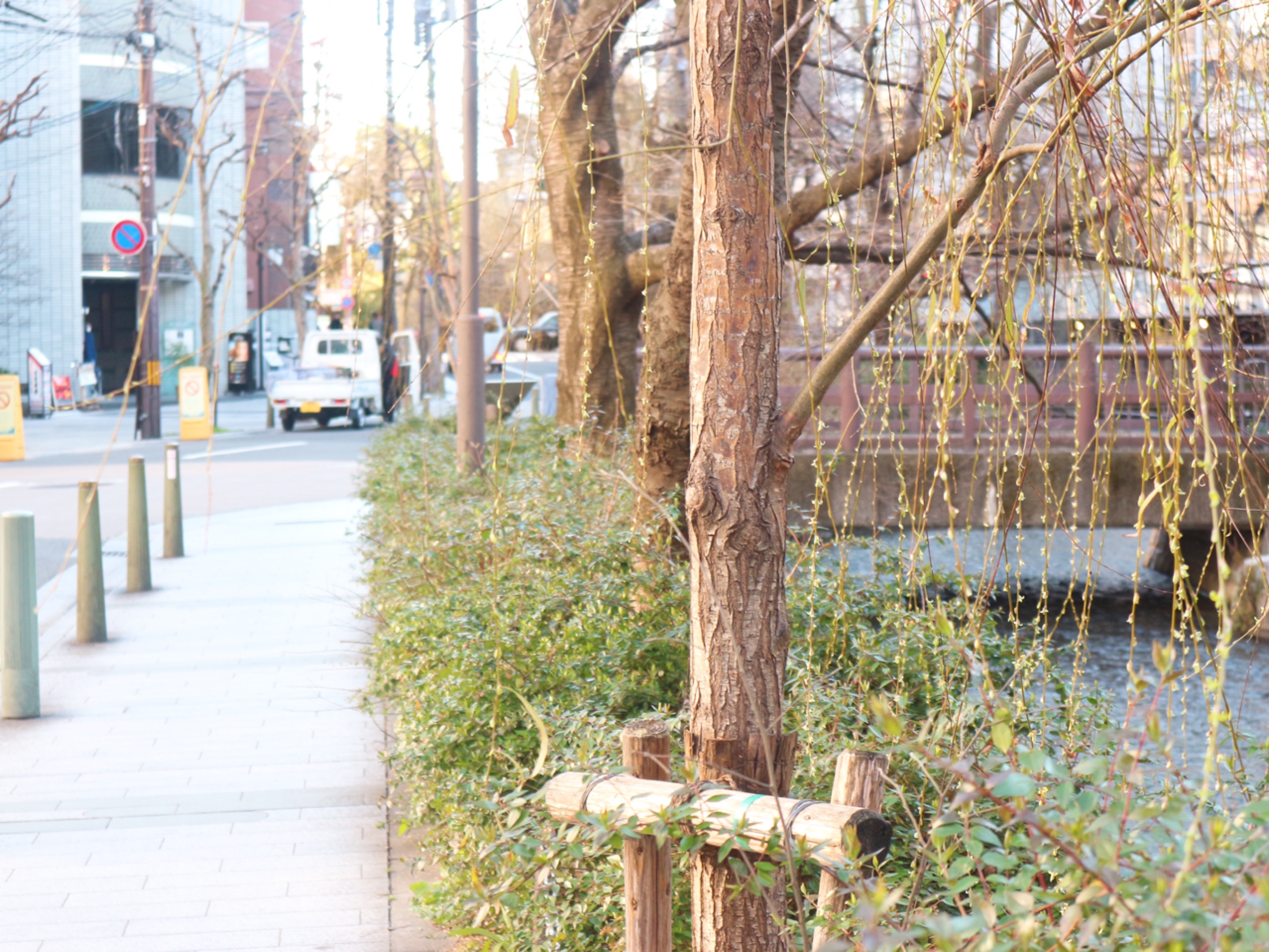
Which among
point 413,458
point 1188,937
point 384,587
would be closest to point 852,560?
point 413,458

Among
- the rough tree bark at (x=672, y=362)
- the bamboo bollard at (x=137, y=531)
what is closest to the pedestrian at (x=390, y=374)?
the bamboo bollard at (x=137, y=531)

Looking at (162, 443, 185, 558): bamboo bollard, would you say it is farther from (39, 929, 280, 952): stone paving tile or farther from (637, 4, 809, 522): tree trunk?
(39, 929, 280, 952): stone paving tile

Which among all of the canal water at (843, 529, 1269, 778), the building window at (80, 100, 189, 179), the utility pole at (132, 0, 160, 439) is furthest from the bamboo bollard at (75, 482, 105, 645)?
the building window at (80, 100, 189, 179)

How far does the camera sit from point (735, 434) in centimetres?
246

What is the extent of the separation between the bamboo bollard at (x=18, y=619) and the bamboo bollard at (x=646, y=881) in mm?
4066

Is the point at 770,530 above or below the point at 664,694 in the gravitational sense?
above

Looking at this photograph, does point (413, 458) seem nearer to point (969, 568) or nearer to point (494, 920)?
point (969, 568)

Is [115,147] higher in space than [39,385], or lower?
higher

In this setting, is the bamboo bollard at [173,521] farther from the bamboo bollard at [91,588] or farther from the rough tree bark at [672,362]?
the rough tree bark at [672,362]

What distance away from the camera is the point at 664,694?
399cm

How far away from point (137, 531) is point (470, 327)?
3.11 m

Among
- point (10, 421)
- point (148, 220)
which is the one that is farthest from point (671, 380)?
point (148, 220)

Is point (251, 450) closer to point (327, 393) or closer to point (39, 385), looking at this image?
point (327, 393)

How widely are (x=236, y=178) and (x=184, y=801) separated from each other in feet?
124
